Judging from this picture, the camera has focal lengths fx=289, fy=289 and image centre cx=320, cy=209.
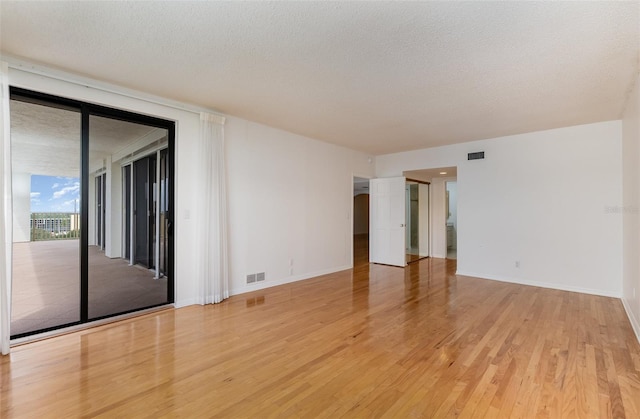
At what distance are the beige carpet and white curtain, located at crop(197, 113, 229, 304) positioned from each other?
0.73 metres

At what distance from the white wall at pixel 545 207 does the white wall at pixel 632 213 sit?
321mm

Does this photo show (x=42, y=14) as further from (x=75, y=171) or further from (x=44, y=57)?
(x=75, y=171)

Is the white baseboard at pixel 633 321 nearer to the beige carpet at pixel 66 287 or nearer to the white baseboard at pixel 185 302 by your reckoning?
the white baseboard at pixel 185 302

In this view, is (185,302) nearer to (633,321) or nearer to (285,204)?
(285,204)

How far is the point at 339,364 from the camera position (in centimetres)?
250

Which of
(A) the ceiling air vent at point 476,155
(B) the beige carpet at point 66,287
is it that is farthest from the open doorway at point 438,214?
(B) the beige carpet at point 66,287

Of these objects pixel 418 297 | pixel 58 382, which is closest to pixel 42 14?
pixel 58 382

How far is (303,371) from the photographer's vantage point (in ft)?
7.86

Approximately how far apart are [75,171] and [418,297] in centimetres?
649

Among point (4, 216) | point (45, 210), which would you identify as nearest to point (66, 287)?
point (45, 210)

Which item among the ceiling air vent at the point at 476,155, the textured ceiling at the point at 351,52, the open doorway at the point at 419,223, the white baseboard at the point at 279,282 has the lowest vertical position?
the white baseboard at the point at 279,282

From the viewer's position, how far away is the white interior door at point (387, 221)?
6883 mm

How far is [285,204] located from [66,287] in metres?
3.73

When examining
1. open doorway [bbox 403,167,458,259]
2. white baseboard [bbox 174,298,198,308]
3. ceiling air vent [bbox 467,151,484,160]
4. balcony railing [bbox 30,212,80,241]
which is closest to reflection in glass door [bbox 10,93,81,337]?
balcony railing [bbox 30,212,80,241]
